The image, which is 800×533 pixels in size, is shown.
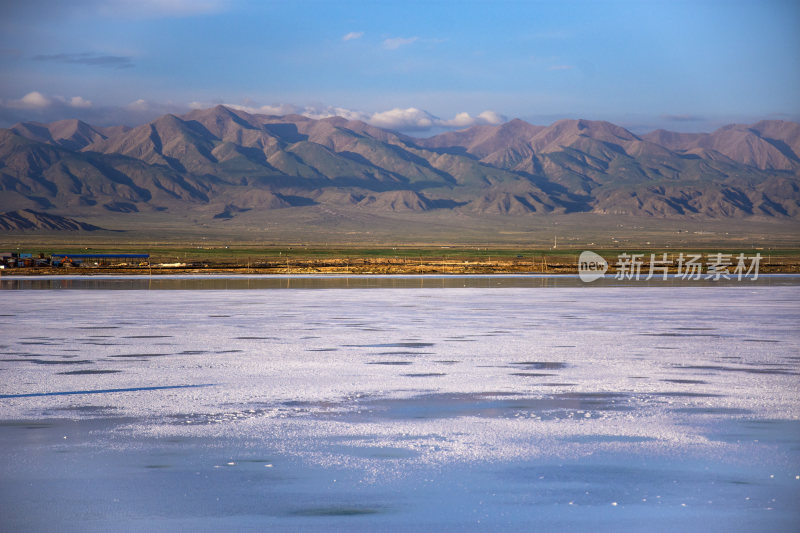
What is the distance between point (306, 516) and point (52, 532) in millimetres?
1865

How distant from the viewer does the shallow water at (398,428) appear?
7.47 m

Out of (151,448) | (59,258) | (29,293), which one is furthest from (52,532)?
(59,258)

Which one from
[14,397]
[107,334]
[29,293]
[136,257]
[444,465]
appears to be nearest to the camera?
[444,465]

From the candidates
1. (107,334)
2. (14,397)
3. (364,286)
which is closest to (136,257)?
(364,286)

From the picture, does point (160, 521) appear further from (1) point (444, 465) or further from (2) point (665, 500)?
(2) point (665, 500)

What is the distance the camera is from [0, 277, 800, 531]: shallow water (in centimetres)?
747

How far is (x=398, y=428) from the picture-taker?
10.6 meters

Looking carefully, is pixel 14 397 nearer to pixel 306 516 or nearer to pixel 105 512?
pixel 105 512

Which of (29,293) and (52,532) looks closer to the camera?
(52,532)

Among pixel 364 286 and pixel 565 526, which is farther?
pixel 364 286

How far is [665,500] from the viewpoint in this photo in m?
7.71

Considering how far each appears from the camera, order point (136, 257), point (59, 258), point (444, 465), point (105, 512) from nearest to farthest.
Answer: point (105, 512), point (444, 465), point (59, 258), point (136, 257)

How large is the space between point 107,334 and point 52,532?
14.4 m

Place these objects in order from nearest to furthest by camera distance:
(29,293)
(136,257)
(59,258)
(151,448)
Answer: (151,448)
(29,293)
(59,258)
(136,257)
